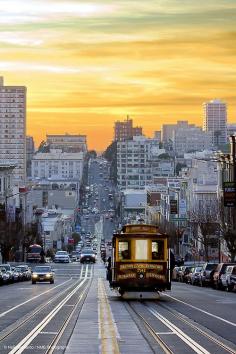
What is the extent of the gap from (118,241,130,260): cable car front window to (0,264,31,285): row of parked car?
28.4m

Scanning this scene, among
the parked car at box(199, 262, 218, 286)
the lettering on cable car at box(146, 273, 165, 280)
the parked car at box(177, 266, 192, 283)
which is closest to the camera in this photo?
the lettering on cable car at box(146, 273, 165, 280)

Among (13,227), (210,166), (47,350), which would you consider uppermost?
(210,166)

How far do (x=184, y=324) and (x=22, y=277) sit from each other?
5938 cm

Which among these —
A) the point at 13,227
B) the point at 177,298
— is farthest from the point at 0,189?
the point at 177,298

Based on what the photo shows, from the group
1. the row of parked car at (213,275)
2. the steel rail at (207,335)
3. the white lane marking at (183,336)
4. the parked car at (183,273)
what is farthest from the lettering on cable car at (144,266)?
the parked car at (183,273)

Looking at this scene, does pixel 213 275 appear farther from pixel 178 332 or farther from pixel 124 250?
pixel 178 332

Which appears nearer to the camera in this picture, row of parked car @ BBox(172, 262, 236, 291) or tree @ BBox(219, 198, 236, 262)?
row of parked car @ BBox(172, 262, 236, 291)

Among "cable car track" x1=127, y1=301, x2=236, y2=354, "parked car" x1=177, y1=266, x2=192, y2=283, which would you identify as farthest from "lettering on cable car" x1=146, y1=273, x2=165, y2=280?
"parked car" x1=177, y1=266, x2=192, y2=283

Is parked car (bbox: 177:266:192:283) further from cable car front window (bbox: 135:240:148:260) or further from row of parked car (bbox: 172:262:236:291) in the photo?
cable car front window (bbox: 135:240:148:260)

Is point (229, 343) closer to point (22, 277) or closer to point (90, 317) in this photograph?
point (90, 317)

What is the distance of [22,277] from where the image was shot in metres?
92.2

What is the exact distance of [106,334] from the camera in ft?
97.1

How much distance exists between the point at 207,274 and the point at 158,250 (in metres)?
27.4

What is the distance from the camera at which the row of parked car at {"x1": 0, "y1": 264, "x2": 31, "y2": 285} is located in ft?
257
